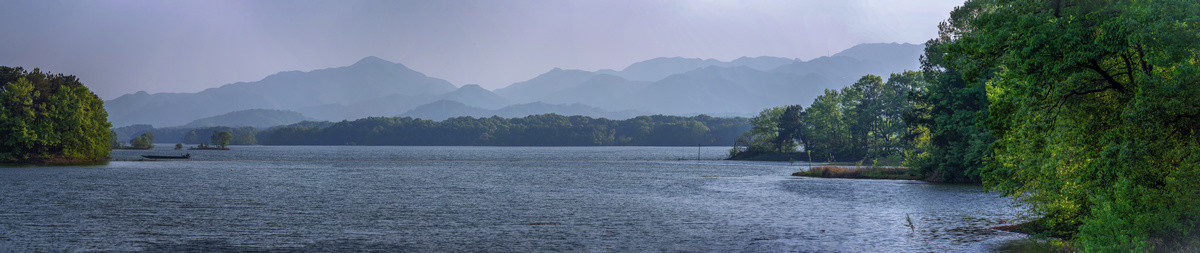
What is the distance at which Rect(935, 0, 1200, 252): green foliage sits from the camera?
19.5m

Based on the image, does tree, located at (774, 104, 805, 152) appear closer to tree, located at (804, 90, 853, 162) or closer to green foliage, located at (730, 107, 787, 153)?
green foliage, located at (730, 107, 787, 153)

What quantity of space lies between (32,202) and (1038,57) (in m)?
61.1

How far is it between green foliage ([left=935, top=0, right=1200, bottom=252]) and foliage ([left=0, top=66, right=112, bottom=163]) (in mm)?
141243

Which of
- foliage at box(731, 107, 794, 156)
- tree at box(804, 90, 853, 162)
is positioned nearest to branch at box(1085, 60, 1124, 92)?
tree at box(804, 90, 853, 162)

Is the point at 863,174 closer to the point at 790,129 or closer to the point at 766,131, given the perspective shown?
the point at 790,129

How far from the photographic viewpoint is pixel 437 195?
211 feet

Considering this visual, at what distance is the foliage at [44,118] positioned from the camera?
12056 centimetres

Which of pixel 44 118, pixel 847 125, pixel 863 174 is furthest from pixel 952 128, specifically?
pixel 44 118

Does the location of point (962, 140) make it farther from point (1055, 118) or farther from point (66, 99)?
point (66, 99)

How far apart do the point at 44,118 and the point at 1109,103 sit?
14787cm

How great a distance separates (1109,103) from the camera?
22453 millimetres

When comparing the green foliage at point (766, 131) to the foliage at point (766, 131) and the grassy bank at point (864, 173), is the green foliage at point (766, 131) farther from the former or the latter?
the grassy bank at point (864, 173)

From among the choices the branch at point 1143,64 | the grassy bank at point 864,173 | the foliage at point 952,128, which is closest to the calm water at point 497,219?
the foliage at point 952,128

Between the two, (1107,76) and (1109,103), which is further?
(1109,103)
